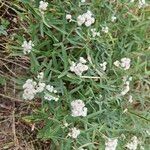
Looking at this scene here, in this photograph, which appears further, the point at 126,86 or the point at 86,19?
the point at 126,86

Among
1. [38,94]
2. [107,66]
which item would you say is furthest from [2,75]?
[107,66]

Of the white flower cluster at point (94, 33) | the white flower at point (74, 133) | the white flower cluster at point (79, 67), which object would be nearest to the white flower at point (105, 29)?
the white flower cluster at point (94, 33)

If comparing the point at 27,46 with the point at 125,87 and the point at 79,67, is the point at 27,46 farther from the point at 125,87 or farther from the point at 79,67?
the point at 125,87

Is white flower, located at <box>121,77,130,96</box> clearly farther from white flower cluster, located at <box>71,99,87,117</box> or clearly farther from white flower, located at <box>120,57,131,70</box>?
white flower cluster, located at <box>71,99,87,117</box>

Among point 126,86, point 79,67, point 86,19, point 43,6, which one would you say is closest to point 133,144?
point 126,86

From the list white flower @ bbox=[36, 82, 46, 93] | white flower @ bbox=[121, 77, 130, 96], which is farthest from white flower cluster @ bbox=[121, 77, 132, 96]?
white flower @ bbox=[36, 82, 46, 93]

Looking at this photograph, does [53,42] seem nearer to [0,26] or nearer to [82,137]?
[0,26]
